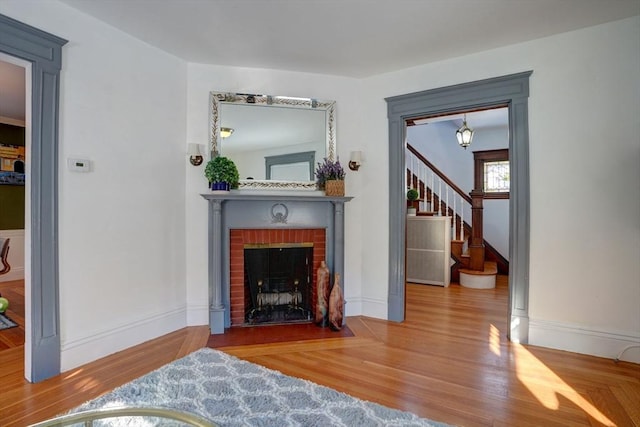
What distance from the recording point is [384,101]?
11.0 feet

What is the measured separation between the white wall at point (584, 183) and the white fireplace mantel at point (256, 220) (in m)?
1.70

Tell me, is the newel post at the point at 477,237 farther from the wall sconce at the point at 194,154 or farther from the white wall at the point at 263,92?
the wall sconce at the point at 194,154

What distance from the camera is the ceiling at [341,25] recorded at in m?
2.22

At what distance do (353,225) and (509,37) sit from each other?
82.6 inches

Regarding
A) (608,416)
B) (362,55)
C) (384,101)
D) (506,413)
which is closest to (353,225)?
(384,101)

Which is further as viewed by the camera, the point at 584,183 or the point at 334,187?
the point at 334,187

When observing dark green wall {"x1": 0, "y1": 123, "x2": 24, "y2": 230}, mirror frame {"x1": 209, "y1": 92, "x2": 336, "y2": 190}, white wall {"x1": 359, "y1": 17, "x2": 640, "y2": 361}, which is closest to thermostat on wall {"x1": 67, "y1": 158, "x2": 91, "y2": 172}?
mirror frame {"x1": 209, "y1": 92, "x2": 336, "y2": 190}

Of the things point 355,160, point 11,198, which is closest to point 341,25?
point 355,160

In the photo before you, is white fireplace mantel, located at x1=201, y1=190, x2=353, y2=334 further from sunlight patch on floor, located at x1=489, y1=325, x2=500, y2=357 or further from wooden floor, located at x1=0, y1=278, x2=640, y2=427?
sunlight patch on floor, located at x1=489, y1=325, x2=500, y2=357

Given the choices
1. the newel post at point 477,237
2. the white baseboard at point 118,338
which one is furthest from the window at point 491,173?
the white baseboard at point 118,338

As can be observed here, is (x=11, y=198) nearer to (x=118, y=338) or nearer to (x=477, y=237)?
(x=118, y=338)

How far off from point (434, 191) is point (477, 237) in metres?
1.12

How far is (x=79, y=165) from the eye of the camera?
230 centimetres

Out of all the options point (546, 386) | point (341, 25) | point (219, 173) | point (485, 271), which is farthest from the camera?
point (485, 271)
